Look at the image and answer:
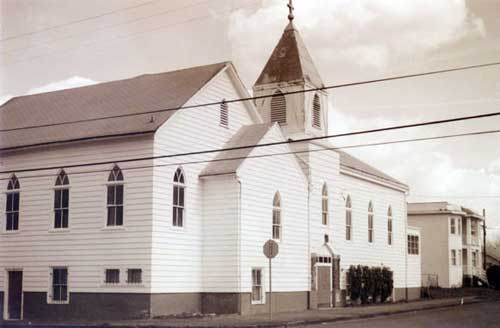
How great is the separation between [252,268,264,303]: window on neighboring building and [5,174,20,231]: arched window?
1094 centimetres

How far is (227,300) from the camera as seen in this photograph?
34156 millimetres

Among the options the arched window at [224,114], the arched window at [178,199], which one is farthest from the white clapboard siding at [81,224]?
the arched window at [224,114]

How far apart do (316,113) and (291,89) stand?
7.74ft

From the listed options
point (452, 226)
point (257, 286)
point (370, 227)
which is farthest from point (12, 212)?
point (452, 226)

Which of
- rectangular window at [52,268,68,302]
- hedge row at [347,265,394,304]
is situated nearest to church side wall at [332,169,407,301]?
hedge row at [347,265,394,304]

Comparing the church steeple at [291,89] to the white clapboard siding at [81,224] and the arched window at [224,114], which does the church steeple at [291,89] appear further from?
the white clapboard siding at [81,224]

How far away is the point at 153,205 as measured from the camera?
32.1 meters

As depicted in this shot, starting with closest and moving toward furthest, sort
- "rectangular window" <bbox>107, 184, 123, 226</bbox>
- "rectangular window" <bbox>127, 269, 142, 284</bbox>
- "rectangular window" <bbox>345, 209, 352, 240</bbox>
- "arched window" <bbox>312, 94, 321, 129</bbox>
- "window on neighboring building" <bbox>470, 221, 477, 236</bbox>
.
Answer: "rectangular window" <bbox>127, 269, 142, 284</bbox>
"rectangular window" <bbox>107, 184, 123, 226</bbox>
"arched window" <bbox>312, 94, 321, 129</bbox>
"rectangular window" <bbox>345, 209, 352, 240</bbox>
"window on neighboring building" <bbox>470, 221, 477, 236</bbox>

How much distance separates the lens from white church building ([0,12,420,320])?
3253cm

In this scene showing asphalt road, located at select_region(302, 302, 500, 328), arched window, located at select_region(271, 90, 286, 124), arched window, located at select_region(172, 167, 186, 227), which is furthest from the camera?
arched window, located at select_region(271, 90, 286, 124)

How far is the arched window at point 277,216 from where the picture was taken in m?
37.5

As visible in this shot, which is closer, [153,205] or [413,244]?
[153,205]

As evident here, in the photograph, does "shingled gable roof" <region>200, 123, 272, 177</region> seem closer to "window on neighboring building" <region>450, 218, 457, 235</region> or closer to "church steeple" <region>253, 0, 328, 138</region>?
"church steeple" <region>253, 0, 328, 138</region>

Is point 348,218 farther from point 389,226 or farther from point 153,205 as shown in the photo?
point 153,205
